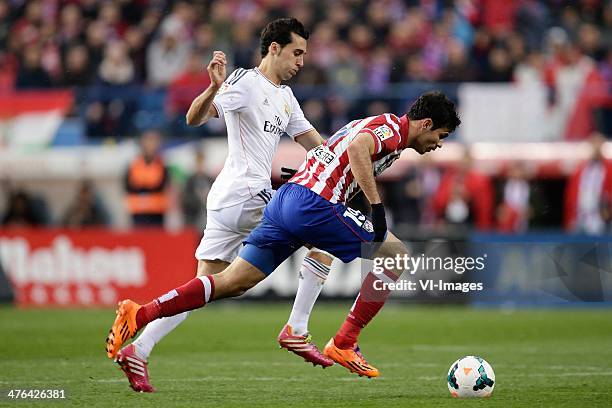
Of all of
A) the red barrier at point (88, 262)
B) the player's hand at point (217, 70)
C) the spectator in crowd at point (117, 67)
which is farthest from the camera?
the spectator in crowd at point (117, 67)

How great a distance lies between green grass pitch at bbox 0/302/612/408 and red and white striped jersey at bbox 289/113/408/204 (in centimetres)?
141

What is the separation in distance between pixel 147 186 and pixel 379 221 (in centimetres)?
979

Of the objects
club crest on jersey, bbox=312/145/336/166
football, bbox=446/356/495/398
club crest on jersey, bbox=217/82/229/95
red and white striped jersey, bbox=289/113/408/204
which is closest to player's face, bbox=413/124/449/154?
red and white striped jersey, bbox=289/113/408/204

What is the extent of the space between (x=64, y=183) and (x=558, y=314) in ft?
28.9

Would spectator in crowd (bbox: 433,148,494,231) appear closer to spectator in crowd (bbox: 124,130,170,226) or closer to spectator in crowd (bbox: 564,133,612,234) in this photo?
spectator in crowd (bbox: 564,133,612,234)

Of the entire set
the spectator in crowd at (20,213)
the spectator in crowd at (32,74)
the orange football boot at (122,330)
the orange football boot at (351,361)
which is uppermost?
the spectator in crowd at (32,74)

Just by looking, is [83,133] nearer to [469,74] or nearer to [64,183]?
[64,183]

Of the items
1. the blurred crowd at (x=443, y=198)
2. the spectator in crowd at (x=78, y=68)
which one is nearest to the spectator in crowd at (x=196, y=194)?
the blurred crowd at (x=443, y=198)

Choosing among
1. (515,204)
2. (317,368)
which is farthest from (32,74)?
(317,368)

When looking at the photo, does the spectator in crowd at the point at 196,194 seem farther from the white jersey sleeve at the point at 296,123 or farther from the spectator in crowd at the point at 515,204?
the white jersey sleeve at the point at 296,123

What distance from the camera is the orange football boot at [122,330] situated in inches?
323

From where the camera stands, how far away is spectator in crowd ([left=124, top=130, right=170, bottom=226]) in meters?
17.6

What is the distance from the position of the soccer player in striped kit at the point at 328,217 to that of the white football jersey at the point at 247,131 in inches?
14.9

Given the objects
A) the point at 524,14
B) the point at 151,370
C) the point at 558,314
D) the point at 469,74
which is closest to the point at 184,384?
the point at 151,370
